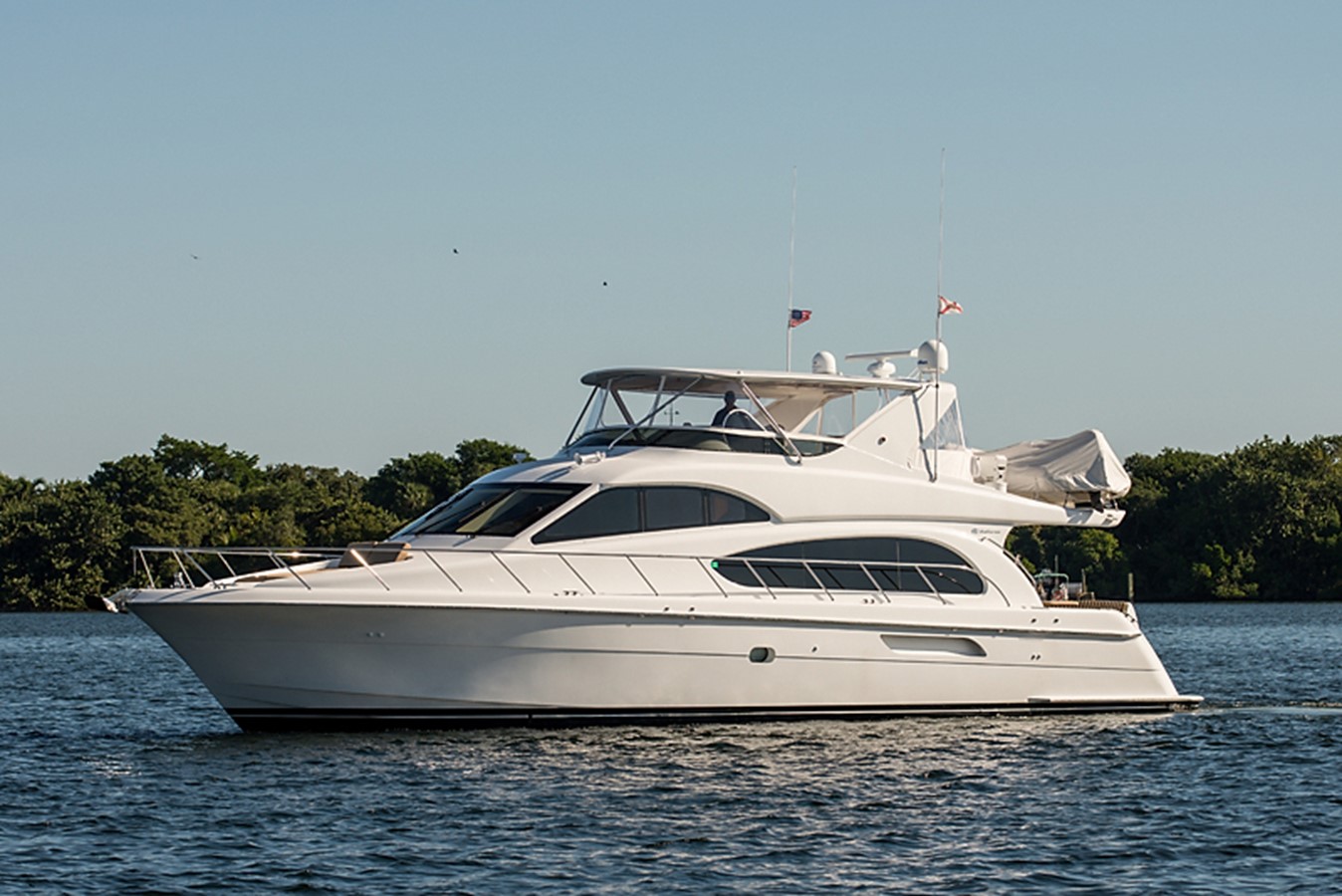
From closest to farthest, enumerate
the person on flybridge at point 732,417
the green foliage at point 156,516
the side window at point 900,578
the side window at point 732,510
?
the side window at point 732,510
the side window at point 900,578
the person on flybridge at point 732,417
the green foliage at point 156,516

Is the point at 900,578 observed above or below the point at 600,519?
below

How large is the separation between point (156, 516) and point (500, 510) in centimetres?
5292

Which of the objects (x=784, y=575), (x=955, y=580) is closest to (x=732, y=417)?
(x=784, y=575)

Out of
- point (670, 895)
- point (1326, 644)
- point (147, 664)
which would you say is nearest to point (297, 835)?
point (670, 895)

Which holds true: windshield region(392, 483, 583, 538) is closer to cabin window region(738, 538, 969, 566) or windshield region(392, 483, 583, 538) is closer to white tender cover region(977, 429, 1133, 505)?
cabin window region(738, 538, 969, 566)

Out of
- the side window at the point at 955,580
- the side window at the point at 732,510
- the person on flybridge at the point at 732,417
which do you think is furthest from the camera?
the person on flybridge at the point at 732,417

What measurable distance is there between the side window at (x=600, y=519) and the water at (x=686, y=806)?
224 cm

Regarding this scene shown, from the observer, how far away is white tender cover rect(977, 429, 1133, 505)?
23.0m

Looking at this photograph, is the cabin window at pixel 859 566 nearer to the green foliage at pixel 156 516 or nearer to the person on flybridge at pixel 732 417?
the person on flybridge at pixel 732 417

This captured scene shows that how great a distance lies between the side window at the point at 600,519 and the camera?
63.5ft

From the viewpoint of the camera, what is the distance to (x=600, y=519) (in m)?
19.6

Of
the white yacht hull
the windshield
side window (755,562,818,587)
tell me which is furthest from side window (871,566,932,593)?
the windshield

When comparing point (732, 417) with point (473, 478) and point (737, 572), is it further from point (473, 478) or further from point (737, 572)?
point (473, 478)

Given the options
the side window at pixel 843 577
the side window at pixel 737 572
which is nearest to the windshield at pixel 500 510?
the side window at pixel 737 572
